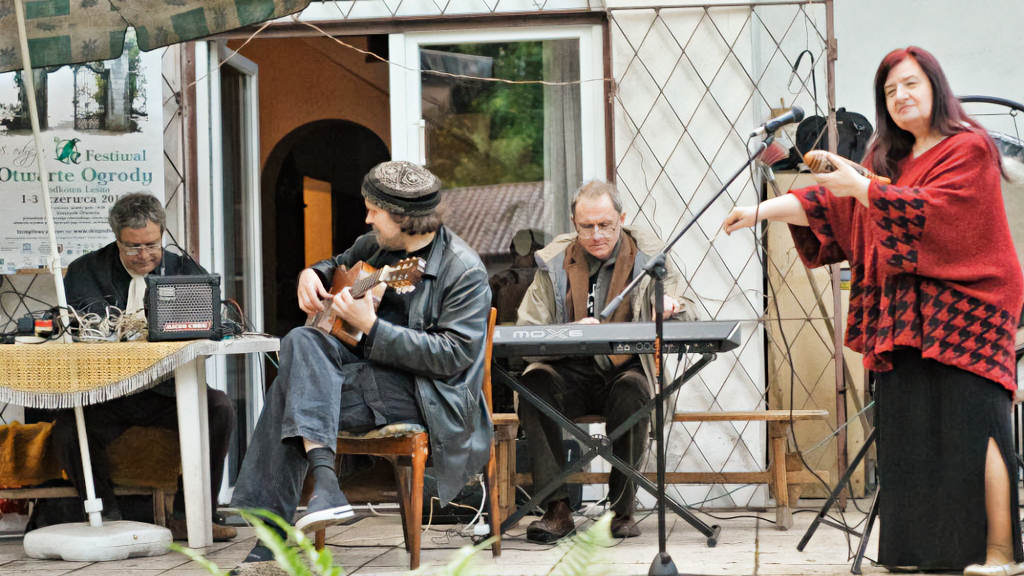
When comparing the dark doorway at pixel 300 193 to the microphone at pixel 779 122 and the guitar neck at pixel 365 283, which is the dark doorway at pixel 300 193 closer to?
the guitar neck at pixel 365 283

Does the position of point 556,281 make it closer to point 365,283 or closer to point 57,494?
point 365,283

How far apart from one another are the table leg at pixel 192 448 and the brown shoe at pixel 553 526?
1.03 m

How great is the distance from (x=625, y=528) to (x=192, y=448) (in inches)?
55.3

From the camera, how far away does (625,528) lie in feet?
11.5

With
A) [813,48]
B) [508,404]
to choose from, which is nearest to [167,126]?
[508,404]

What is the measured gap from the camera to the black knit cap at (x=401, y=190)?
297 centimetres

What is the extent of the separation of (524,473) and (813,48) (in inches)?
109

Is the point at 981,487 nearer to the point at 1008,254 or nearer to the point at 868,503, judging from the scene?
the point at 1008,254

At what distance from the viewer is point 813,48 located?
211 inches

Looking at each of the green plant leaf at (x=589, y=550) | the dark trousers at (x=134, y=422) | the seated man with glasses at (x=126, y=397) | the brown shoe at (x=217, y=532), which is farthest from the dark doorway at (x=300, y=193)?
the green plant leaf at (x=589, y=550)

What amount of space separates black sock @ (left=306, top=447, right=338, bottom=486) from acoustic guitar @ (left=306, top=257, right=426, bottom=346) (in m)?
0.35

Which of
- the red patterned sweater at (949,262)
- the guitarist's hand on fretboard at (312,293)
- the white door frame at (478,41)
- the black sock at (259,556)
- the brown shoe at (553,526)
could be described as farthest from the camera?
the white door frame at (478,41)

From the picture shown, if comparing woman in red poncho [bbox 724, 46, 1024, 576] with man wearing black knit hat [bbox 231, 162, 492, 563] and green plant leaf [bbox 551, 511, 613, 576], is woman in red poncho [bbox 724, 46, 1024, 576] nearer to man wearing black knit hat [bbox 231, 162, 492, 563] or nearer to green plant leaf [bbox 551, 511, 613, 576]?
man wearing black knit hat [bbox 231, 162, 492, 563]

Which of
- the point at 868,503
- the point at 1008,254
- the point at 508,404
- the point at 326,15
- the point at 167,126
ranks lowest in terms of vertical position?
the point at 868,503
